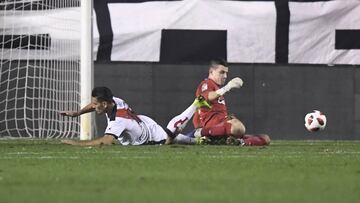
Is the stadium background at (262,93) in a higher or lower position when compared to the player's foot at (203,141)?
higher

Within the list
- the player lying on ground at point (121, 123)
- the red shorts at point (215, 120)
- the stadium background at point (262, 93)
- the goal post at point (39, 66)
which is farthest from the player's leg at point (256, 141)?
the stadium background at point (262, 93)

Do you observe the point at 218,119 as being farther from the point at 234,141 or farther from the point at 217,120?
the point at 234,141

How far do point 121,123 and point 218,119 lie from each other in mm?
1528

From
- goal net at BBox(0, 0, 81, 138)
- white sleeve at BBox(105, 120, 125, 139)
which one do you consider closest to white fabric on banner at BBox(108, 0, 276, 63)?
goal net at BBox(0, 0, 81, 138)

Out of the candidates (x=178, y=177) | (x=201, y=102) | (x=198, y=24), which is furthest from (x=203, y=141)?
(x=178, y=177)

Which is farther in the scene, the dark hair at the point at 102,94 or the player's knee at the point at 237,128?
the player's knee at the point at 237,128

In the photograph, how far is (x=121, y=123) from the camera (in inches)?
436

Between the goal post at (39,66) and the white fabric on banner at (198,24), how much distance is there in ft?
3.78

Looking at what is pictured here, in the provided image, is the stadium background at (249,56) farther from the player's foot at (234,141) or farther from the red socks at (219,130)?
the player's foot at (234,141)

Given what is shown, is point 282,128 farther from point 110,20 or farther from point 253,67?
point 110,20

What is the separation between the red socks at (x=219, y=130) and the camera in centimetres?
1171

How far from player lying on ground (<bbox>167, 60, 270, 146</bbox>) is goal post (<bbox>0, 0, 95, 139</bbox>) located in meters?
3.12

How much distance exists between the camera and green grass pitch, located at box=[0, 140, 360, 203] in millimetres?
5461

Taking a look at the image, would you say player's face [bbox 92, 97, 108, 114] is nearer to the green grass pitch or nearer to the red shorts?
the red shorts
